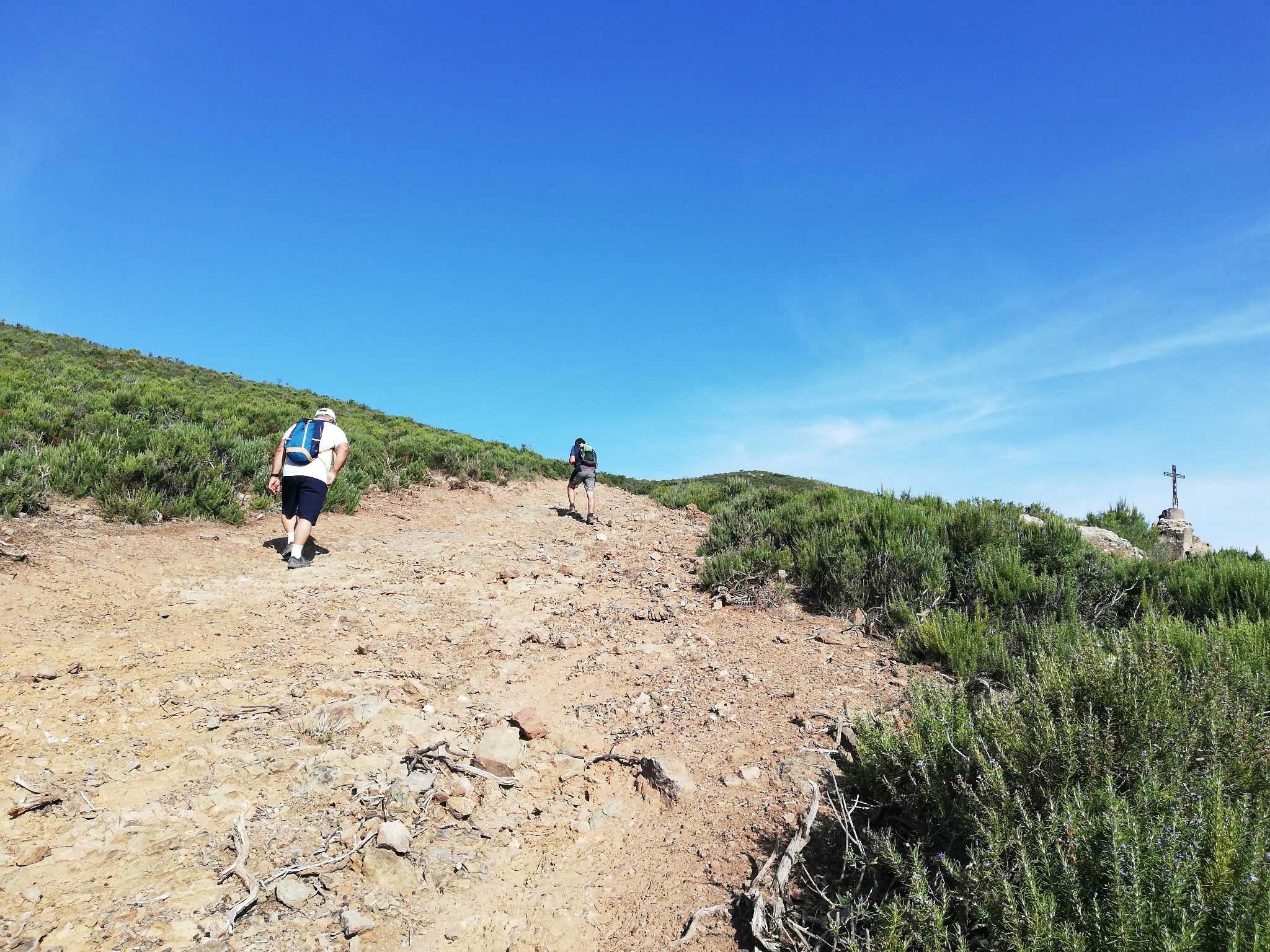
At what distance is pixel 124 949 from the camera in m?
2.56

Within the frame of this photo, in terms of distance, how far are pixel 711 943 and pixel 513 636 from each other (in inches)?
149

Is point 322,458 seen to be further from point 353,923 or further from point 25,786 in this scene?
point 353,923

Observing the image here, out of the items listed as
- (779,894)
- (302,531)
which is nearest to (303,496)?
(302,531)

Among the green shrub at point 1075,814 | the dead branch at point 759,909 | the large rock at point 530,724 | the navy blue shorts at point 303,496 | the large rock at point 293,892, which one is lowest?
the large rock at point 293,892

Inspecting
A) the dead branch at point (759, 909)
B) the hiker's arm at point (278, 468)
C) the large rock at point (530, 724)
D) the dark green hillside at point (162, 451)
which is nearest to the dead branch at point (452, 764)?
the large rock at point (530, 724)

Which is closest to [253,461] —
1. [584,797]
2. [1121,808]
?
[584,797]

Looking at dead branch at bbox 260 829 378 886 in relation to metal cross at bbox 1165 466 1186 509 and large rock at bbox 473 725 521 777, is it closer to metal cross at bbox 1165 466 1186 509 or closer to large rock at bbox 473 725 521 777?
large rock at bbox 473 725 521 777

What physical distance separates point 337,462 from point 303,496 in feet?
2.20

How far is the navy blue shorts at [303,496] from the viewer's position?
797 cm

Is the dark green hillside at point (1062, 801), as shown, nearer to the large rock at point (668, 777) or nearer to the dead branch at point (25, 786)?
the large rock at point (668, 777)

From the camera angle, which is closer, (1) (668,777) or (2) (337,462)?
(1) (668,777)

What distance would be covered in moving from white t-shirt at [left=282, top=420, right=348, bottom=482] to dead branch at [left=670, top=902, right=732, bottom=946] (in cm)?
700

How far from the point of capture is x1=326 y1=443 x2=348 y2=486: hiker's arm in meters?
8.37

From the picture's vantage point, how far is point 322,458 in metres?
8.32
